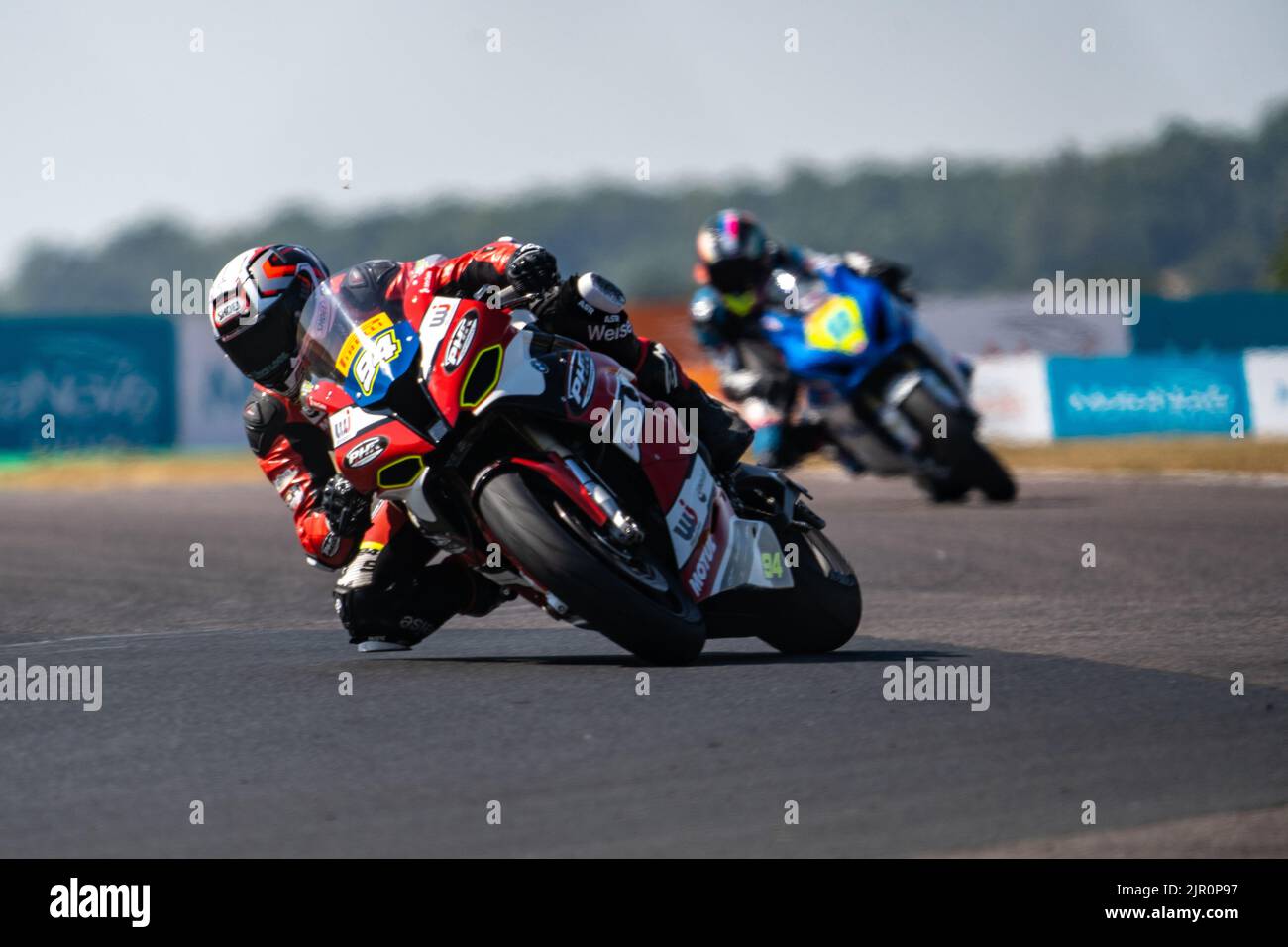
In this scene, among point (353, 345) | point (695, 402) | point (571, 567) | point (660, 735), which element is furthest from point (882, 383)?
point (660, 735)

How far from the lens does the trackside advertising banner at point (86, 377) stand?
91.9ft

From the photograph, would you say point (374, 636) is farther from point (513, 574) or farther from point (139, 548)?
point (139, 548)

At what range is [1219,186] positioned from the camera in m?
87.2

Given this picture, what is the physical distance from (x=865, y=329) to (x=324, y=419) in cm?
882

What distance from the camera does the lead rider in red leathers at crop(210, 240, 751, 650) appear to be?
278 inches

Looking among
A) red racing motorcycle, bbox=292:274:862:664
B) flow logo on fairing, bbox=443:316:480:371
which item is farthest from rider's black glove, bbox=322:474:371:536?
flow logo on fairing, bbox=443:316:480:371

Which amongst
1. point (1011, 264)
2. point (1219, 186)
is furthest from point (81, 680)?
point (1011, 264)

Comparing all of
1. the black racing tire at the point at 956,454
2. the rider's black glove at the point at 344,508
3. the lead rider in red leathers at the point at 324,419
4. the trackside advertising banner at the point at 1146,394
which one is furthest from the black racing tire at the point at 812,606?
the trackside advertising banner at the point at 1146,394

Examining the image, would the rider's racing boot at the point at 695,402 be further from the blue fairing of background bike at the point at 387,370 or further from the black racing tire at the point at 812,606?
the blue fairing of background bike at the point at 387,370

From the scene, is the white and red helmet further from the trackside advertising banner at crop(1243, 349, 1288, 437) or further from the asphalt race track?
the trackside advertising banner at crop(1243, 349, 1288, 437)

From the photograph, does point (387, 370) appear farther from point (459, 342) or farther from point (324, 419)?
point (324, 419)

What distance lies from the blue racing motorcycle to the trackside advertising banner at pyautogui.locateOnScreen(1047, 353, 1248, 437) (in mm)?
9786
